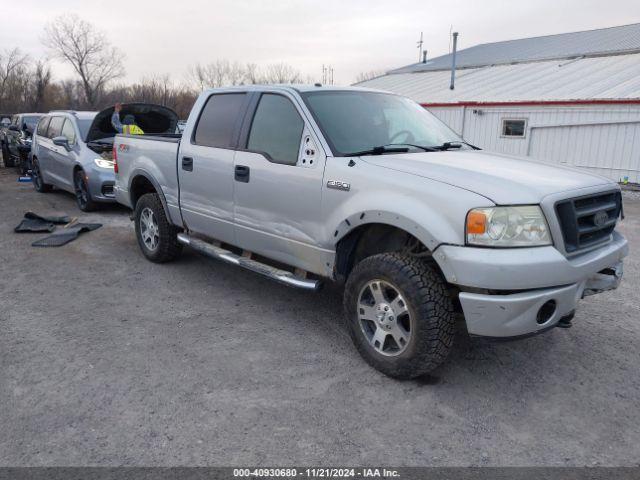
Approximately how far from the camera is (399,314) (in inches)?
129

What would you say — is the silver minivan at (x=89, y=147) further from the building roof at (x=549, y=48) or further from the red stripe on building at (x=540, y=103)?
the building roof at (x=549, y=48)

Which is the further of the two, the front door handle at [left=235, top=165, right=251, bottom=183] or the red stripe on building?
the red stripe on building

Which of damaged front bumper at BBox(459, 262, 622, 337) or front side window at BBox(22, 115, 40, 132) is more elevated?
front side window at BBox(22, 115, 40, 132)

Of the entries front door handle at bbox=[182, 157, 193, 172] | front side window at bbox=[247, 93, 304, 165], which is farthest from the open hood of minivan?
front side window at bbox=[247, 93, 304, 165]

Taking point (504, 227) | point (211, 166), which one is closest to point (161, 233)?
point (211, 166)

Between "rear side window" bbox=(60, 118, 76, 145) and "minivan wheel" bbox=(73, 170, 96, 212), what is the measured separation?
663 millimetres

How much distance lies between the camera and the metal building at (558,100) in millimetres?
14516

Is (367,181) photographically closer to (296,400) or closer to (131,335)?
(296,400)

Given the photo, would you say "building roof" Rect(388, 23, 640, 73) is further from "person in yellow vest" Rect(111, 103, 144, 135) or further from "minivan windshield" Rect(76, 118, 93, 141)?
"minivan windshield" Rect(76, 118, 93, 141)

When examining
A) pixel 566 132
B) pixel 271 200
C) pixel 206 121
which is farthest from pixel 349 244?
pixel 566 132

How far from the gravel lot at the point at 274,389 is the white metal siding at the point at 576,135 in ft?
36.6

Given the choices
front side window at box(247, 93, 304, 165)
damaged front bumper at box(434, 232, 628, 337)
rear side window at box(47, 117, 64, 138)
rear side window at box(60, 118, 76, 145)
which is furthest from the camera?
rear side window at box(47, 117, 64, 138)

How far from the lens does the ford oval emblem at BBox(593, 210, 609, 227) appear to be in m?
3.28

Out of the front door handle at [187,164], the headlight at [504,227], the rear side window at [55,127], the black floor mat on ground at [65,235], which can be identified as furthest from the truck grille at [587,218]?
the rear side window at [55,127]
